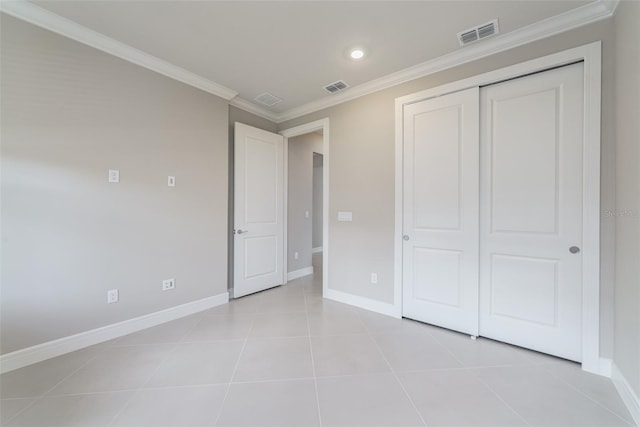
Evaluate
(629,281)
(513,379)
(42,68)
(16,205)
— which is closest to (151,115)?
(42,68)

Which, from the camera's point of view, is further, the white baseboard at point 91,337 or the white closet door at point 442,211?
the white closet door at point 442,211

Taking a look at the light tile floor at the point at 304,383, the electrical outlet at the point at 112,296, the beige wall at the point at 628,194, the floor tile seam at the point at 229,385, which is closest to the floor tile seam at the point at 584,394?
the light tile floor at the point at 304,383

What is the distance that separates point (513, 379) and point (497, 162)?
1.68m

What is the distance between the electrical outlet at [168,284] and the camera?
8.27 ft

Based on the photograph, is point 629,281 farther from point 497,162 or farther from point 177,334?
point 177,334

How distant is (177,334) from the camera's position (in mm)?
2258

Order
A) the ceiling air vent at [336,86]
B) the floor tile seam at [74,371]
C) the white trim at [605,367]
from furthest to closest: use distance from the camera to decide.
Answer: the ceiling air vent at [336,86] → the white trim at [605,367] → the floor tile seam at [74,371]

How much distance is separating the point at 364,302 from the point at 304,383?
1448 mm

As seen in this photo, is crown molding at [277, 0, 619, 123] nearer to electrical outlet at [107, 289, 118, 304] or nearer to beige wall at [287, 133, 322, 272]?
beige wall at [287, 133, 322, 272]

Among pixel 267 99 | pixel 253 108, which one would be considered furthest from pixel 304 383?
pixel 253 108

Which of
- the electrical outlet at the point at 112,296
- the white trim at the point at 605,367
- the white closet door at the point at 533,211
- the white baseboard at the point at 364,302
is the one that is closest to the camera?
the white trim at the point at 605,367

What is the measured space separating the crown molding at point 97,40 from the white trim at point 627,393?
422 centimetres

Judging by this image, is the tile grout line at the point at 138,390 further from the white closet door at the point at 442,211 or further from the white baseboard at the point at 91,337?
the white closet door at the point at 442,211

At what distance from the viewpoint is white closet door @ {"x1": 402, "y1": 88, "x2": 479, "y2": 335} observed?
224cm
